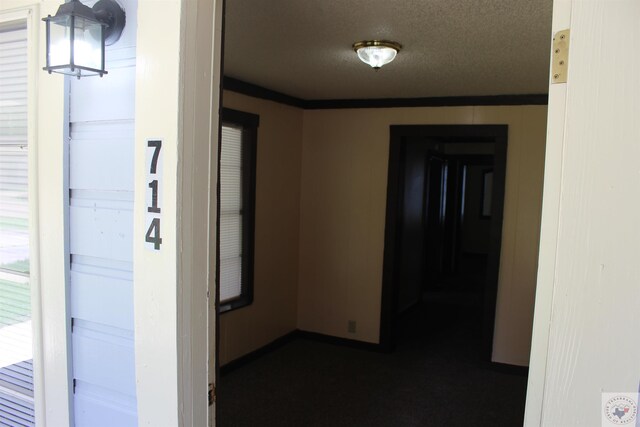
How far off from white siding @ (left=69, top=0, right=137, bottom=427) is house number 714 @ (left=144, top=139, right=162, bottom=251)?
0.12 meters

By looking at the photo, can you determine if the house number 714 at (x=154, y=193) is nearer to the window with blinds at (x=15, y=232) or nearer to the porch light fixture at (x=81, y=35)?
the porch light fixture at (x=81, y=35)

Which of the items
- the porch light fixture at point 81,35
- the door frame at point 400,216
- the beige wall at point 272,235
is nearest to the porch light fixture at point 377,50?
the beige wall at point 272,235

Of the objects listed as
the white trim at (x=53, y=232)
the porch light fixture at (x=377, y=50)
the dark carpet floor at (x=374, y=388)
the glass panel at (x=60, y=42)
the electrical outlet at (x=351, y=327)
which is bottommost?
the dark carpet floor at (x=374, y=388)

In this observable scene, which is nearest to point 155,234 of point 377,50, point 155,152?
point 155,152

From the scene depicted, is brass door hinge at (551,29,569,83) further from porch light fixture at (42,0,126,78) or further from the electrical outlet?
the electrical outlet

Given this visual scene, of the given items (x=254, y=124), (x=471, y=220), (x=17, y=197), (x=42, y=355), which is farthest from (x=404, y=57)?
(x=471, y=220)

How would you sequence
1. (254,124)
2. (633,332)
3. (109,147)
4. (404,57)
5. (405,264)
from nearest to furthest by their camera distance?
(633,332)
(109,147)
(404,57)
(254,124)
(405,264)

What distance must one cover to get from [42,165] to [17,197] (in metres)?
0.23

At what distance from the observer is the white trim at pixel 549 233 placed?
0.95 metres

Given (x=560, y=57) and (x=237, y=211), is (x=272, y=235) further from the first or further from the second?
(x=560, y=57)

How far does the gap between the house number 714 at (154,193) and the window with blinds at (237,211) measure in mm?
2638

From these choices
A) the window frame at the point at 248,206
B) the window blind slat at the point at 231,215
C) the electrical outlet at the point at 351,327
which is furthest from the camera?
the electrical outlet at the point at 351,327

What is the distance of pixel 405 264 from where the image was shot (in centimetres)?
573

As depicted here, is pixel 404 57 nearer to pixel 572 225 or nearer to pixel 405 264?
pixel 572 225
